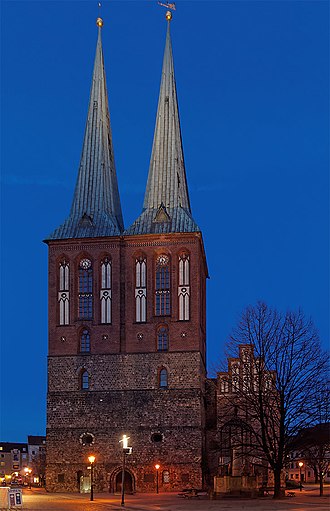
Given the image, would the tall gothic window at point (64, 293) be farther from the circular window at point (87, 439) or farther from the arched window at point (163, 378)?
the circular window at point (87, 439)

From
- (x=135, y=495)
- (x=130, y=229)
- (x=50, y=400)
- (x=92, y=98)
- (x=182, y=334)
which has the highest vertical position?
(x=92, y=98)

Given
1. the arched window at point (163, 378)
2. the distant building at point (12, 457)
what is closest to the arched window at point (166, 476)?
the arched window at point (163, 378)

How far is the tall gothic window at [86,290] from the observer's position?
6969 cm

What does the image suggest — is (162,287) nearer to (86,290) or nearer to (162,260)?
(162,260)

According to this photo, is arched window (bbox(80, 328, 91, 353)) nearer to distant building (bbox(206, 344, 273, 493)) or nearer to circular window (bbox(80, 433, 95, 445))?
circular window (bbox(80, 433, 95, 445))

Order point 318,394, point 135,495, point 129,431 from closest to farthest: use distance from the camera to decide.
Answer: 1. point 318,394
2. point 135,495
3. point 129,431

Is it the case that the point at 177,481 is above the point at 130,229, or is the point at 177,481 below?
below

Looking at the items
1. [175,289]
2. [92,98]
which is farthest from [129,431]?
[92,98]

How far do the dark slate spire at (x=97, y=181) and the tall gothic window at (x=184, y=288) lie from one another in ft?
17.1

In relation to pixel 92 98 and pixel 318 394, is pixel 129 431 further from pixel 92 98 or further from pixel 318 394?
pixel 92 98

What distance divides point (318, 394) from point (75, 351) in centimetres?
2084

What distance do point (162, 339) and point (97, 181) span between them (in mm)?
13285

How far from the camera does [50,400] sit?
68.4 m

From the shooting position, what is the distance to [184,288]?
68688mm
